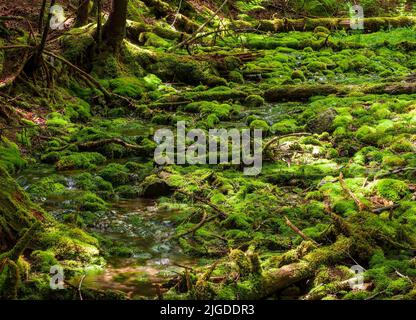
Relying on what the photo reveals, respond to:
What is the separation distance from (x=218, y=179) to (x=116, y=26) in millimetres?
7501

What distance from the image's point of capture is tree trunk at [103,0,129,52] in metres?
14.9

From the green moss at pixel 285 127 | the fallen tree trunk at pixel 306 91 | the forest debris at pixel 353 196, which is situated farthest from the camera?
the fallen tree trunk at pixel 306 91

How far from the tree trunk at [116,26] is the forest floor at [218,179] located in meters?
0.44

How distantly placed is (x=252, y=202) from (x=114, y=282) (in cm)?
302

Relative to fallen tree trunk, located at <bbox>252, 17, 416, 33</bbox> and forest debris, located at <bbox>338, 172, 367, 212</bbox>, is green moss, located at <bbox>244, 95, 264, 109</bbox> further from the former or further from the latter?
fallen tree trunk, located at <bbox>252, 17, 416, 33</bbox>

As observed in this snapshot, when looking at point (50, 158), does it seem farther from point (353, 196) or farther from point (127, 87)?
point (353, 196)

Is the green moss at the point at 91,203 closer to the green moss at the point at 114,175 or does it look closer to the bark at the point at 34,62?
the green moss at the point at 114,175

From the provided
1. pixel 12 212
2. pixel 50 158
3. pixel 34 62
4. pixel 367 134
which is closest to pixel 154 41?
pixel 34 62

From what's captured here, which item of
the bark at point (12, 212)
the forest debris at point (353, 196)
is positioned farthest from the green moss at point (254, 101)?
the bark at point (12, 212)

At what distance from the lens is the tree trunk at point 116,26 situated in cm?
1486

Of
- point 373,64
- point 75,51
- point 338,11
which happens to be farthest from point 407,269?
point 338,11

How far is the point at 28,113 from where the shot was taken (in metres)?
12.0

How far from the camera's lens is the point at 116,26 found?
15094 mm

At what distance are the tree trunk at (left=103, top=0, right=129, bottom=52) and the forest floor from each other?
1.43ft
